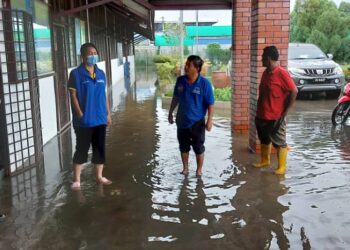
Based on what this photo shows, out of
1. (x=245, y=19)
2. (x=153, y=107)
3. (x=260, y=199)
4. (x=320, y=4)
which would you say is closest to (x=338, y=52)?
(x=320, y=4)

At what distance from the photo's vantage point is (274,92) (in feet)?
17.1

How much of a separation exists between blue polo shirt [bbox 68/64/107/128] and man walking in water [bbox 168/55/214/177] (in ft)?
3.10

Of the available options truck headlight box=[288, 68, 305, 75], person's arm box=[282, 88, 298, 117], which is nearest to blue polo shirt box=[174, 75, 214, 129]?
person's arm box=[282, 88, 298, 117]

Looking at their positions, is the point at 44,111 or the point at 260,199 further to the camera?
the point at 44,111

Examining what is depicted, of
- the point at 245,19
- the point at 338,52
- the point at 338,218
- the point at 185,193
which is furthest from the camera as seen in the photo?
the point at 338,52

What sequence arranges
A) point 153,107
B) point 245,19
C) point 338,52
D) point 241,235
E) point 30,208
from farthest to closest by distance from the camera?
point 338,52, point 153,107, point 245,19, point 30,208, point 241,235

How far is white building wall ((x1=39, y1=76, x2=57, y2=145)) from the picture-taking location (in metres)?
7.00

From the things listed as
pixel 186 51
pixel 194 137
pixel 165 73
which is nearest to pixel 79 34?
pixel 194 137

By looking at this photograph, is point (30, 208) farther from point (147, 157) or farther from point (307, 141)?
point (307, 141)

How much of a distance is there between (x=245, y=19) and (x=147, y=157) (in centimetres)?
355

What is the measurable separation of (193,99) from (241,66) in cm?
331

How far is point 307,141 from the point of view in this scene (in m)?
7.14

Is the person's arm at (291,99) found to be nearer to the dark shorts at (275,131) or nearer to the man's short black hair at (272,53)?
the dark shorts at (275,131)

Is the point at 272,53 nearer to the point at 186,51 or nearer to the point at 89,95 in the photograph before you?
the point at 89,95
